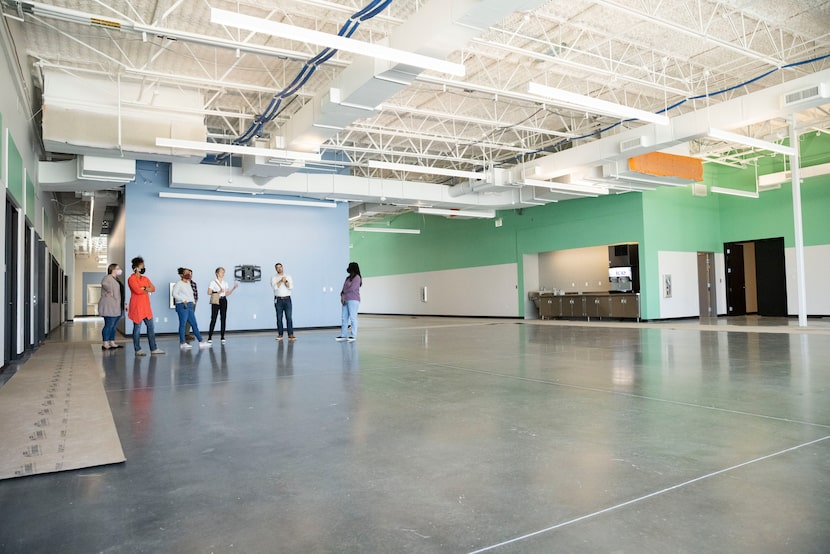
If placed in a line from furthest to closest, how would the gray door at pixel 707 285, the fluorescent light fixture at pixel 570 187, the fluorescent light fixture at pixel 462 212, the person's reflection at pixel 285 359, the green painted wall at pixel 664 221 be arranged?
the gray door at pixel 707 285
the fluorescent light fixture at pixel 462 212
the green painted wall at pixel 664 221
the fluorescent light fixture at pixel 570 187
the person's reflection at pixel 285 359

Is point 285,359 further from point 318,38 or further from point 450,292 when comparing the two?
point 450,292

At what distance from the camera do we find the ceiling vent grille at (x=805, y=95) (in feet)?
28.9

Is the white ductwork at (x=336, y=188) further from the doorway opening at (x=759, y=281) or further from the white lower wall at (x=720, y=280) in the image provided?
the doorway opening at (x=759, y=281)

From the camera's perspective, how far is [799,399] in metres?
3.84

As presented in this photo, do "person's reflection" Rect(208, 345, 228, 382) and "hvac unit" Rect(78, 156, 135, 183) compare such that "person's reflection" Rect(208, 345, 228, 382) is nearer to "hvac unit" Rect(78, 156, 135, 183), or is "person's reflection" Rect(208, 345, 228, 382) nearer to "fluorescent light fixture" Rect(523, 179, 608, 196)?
"hvac unit" Rect(78, 156, 135, 183)

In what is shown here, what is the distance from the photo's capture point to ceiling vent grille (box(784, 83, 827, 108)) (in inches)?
347

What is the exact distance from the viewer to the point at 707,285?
59.0ft

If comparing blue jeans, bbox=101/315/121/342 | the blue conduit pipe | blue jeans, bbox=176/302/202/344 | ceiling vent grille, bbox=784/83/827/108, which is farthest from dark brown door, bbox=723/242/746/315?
blue jeans, bbox=101/315/121/342

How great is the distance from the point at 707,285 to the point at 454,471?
59.5 ft

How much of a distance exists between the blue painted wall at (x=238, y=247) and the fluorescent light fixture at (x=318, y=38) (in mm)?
8314

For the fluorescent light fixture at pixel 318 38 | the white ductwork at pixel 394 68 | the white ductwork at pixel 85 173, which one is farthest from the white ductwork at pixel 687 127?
the white ductwork at pixel 85 173

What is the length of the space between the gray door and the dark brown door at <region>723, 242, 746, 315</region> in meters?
0.48

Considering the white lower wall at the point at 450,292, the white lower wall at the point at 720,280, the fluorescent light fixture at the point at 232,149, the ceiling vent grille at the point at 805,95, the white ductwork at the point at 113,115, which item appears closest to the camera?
the ceiling vent grille at the point at 805,95

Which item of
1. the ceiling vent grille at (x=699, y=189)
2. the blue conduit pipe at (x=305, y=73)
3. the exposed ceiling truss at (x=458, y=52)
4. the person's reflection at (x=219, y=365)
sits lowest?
the person's reflection at (x=219, y=365)
